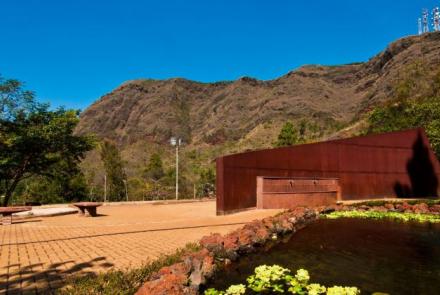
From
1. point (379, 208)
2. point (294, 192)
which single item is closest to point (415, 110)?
point (379, 208)

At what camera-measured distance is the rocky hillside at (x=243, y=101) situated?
352 ft

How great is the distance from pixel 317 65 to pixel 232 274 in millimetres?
161139

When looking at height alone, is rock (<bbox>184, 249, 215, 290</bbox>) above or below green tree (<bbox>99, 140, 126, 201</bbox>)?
below

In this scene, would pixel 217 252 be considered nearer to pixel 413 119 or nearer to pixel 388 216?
pixel 388 216

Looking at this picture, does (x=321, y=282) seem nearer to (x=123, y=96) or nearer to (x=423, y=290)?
(x=423, y=290)

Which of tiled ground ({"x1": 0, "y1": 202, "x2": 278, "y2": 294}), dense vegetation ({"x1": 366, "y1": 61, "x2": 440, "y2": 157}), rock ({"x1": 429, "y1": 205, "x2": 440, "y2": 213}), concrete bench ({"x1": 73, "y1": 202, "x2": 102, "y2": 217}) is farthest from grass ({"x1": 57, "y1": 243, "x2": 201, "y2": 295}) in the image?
dense vegetation ({"x1": 366, "y1": 61, "x2": 440, "y2": 157})

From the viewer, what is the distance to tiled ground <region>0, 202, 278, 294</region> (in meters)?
6.19

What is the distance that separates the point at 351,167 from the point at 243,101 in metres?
113

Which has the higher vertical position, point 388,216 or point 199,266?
point 199,266

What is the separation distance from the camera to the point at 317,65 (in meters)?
157

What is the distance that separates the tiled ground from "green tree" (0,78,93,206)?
1032 cm

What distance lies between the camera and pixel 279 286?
6555 millimetres

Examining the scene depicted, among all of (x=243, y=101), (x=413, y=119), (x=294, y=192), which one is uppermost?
(x=243, y=101)

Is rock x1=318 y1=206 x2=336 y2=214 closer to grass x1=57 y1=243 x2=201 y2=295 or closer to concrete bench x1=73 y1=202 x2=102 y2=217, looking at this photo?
concrete bench x1=73 y1=202 x2=102 y2=217
